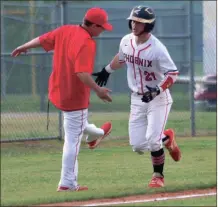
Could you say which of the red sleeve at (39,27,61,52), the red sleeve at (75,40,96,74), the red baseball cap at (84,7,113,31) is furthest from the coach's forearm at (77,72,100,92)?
the red sleeve at (39,27,61,52)

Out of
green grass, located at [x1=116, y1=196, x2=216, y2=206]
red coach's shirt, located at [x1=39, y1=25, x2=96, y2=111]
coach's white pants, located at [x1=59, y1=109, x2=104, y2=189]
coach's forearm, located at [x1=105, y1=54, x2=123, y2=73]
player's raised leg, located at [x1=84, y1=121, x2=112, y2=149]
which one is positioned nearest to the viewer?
green grass, located at [x1=116, y1=196, x2=216, y2=206]

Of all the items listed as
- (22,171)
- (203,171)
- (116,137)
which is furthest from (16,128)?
(203,171)

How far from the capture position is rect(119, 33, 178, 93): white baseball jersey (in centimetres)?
960

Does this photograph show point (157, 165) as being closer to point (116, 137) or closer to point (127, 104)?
point (116, 137)

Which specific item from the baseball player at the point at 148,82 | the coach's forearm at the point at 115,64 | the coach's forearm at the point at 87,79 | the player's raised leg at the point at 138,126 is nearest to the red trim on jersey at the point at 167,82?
the baseball player at the point at 148,82

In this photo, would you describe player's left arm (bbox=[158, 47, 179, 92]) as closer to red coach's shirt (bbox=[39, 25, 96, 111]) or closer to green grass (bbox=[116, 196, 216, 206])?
red coach's shirt (bbox=[39, 25, 96, 111])

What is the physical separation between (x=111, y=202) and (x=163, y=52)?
2.00 meters

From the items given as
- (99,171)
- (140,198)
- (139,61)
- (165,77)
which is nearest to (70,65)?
(139,61)

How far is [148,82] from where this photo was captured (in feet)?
32.4

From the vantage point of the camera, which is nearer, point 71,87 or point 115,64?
point 71,87

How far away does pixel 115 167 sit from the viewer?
39.3 feet

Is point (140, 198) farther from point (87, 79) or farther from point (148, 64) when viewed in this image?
point (148, 64)

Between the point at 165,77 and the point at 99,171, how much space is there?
238 cm

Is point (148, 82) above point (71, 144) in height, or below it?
above
